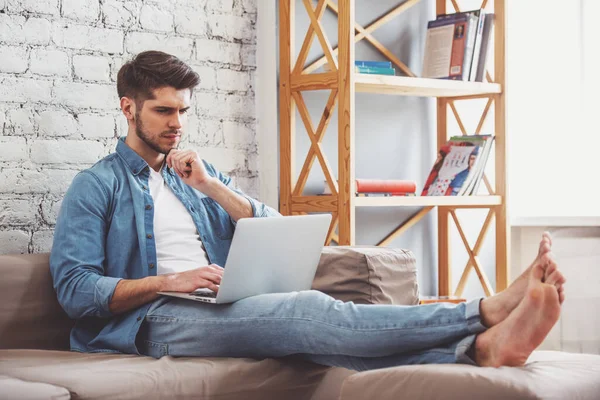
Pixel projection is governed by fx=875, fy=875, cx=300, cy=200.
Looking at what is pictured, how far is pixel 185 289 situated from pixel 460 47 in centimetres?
190

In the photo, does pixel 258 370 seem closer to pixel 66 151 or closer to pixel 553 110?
pixel 66 151

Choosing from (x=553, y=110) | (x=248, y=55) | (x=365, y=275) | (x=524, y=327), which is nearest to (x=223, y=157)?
(x=248, y=55)

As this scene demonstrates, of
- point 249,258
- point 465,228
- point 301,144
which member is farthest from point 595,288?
point 249,258

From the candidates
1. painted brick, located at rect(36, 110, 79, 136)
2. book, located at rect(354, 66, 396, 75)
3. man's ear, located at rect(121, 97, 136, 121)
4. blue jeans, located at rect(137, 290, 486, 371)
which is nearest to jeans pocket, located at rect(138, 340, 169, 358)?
blue jeans, located at rect(137, 290, 486, 371)

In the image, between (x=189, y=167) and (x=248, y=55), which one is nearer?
(x=189, y=167)

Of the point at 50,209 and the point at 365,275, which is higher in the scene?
the point at 50,209

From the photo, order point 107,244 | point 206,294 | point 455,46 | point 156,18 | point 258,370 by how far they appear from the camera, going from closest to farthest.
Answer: point 258,370, point 206,294, point 107,244, point 156,18, point 455,46

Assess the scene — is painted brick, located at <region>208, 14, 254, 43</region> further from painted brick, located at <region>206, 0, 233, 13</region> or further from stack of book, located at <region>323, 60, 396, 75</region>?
stack of book, located at <region>323, 60, 396, 75</region>

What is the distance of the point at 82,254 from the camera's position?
94.2 inches

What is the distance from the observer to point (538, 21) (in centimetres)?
437

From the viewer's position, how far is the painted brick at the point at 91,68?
115 inches

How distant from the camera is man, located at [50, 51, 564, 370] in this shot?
6.13 ft

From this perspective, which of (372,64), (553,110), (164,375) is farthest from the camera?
(553,110)

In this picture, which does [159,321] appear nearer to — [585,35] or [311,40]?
[311,40]
